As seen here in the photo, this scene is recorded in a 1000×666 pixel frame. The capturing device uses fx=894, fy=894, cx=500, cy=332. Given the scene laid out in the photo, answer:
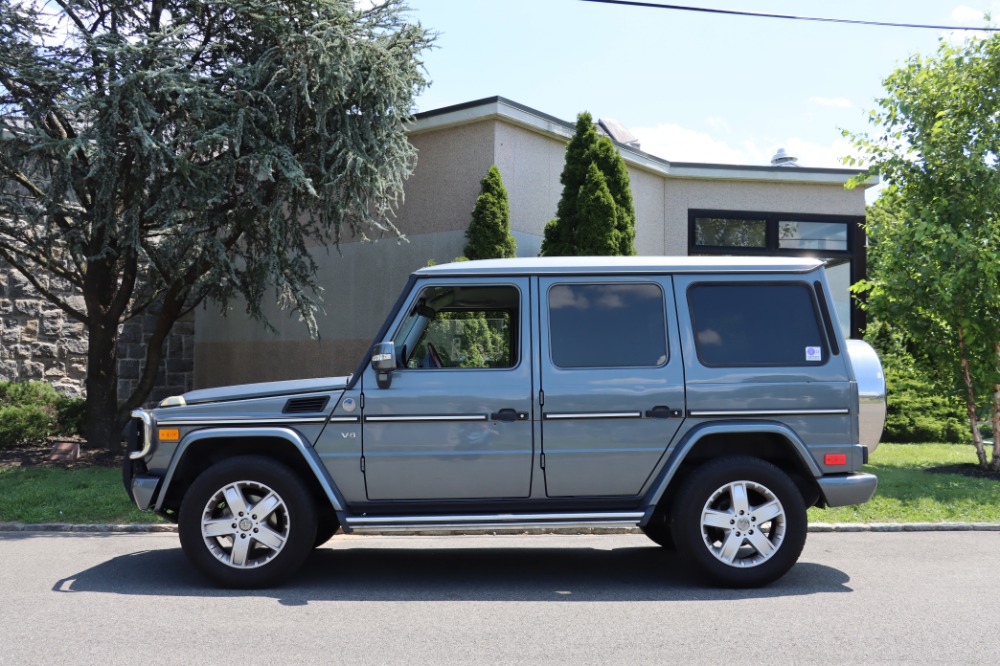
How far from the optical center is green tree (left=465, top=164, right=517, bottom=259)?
13016 mm

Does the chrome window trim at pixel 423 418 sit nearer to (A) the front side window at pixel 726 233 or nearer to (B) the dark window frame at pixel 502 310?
(B) the dark window frame at pixel 502 310

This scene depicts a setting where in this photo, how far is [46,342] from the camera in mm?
16781

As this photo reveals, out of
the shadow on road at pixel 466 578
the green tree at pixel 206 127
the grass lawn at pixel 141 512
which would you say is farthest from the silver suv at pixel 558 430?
the green tree at pixel 206 127

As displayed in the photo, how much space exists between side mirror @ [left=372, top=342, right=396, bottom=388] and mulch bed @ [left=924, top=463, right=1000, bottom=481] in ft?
29.0

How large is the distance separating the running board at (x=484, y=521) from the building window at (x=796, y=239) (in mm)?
12138

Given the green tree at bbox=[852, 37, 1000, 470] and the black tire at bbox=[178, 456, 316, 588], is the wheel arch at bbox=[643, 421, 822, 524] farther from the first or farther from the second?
the green tree at bbox=[852, 37, 1000, 470]

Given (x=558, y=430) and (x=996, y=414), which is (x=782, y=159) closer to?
(x=996, y=414)

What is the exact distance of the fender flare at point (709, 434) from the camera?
20.0 ft

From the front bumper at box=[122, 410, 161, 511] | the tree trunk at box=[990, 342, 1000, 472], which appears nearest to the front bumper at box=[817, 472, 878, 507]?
the front bumper at box=[122, 410, 161, 511]

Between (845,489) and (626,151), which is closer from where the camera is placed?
(845,489)

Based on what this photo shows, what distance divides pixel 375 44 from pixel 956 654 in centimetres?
962

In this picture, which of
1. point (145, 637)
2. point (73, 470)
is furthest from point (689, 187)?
point (145, 637)

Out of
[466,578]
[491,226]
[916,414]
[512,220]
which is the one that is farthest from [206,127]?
[916,414]

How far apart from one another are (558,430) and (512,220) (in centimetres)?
842
